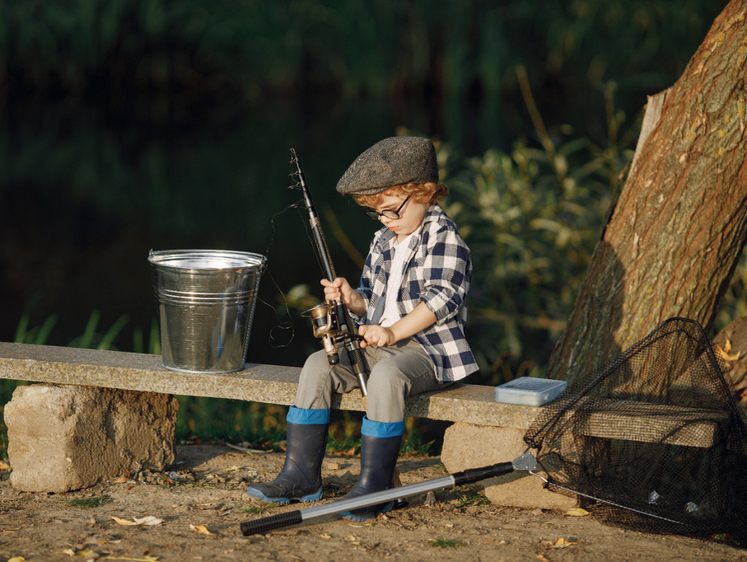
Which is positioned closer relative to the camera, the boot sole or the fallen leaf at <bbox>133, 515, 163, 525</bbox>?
the fallen leaf at <bbox>133, 515, 163, 525</bbox>

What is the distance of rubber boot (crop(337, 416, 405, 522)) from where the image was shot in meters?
3.16

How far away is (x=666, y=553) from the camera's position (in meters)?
2.91

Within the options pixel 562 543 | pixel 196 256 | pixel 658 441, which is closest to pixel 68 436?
pixel 196 256

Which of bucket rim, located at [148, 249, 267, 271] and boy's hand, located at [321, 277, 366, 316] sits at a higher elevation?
bucket rim, located at [148, 249, 267, 271]

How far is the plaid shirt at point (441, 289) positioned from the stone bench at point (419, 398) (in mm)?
143

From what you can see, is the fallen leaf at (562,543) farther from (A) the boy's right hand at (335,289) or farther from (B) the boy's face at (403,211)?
(B) the boy's face at (403,211)

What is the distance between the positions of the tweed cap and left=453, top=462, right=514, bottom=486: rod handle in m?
1.12

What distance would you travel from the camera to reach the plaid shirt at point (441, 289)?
10.9 ft

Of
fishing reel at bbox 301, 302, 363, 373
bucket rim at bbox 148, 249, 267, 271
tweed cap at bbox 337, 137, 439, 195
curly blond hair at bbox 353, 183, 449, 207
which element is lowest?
fishing reel at bbox 301, 302, 363, 373

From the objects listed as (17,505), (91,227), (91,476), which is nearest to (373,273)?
(91,476)

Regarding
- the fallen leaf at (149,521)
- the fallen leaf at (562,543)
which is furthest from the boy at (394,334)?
the fallen leaf at (562,543)

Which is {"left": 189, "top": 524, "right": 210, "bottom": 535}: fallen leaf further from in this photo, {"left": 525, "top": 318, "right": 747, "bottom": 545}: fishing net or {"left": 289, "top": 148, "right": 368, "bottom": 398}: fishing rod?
{"left": 525, "top": 318, "right": 747, "bottom": 545}: fishing net

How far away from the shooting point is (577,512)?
3318 millimetres

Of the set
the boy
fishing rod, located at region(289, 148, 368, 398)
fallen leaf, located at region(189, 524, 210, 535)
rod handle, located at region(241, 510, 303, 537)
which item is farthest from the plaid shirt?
fallen leaf, located at region(189, 524, 210, 535)
